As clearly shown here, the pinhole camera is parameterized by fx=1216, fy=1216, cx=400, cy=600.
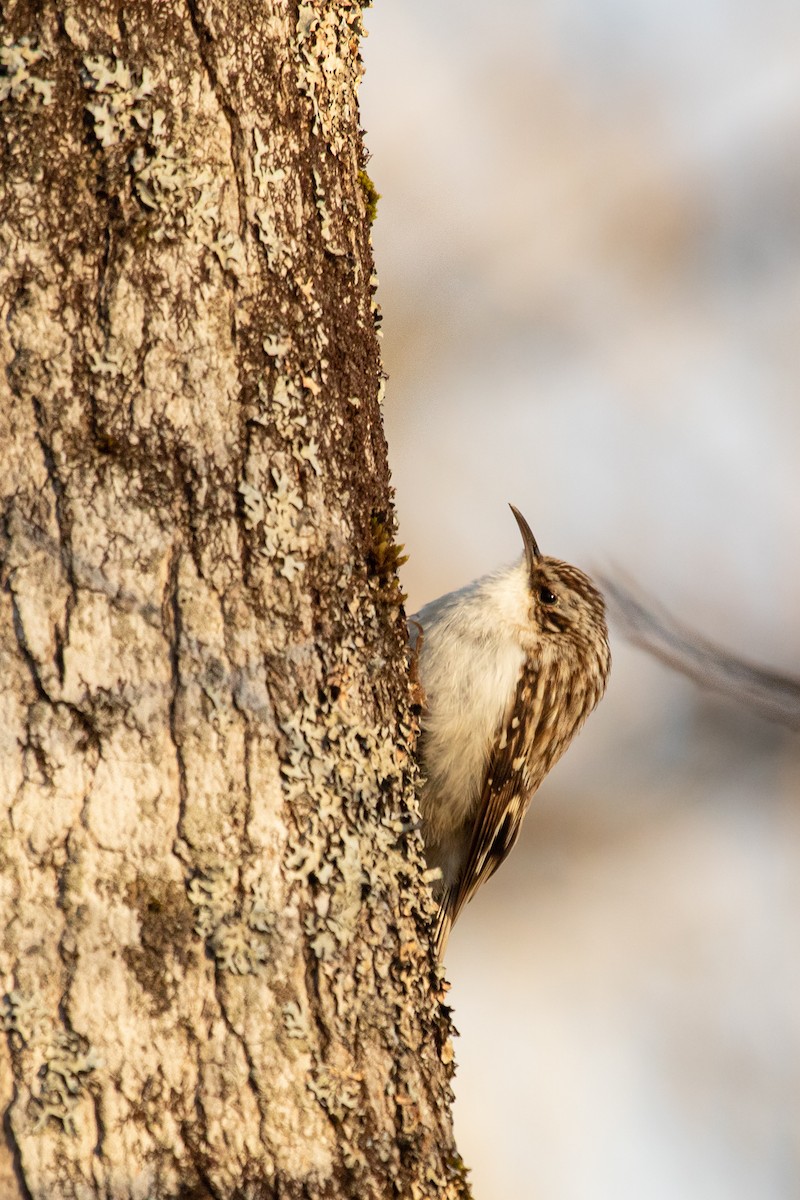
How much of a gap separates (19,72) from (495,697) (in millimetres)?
2531

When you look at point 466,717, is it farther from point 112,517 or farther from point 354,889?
point 112,517

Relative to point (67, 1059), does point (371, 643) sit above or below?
above

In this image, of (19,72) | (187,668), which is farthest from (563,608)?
(19,72)

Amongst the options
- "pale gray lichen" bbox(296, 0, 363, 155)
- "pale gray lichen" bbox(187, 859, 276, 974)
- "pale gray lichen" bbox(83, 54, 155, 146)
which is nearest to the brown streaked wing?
"pale gray lichen" bbox(187, 859, 276, 974)


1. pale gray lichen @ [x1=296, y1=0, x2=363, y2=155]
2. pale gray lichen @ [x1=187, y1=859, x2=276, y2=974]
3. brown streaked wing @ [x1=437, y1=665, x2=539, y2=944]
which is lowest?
pale gray lichen @ [x1=187, y1=859, x2=276, y2=974]

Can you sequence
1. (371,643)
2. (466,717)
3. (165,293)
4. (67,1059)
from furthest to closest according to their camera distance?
1. (466,717)
2. (371,643)
3. (165,293)
4. (67,1059)

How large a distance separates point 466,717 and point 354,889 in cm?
180

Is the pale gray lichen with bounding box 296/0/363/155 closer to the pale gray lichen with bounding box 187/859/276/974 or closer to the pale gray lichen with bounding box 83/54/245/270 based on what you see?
the pale gray lichen with bounding box 83/54/245/270

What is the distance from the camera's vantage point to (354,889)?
2.06m

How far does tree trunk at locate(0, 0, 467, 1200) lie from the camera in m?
1.78

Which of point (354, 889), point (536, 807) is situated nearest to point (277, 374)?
point (354, 889)

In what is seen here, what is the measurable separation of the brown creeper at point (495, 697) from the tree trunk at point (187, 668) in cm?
162

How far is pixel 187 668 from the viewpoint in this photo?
1937 millimetres

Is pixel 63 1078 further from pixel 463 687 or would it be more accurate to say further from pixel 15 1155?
pixel 463 687
